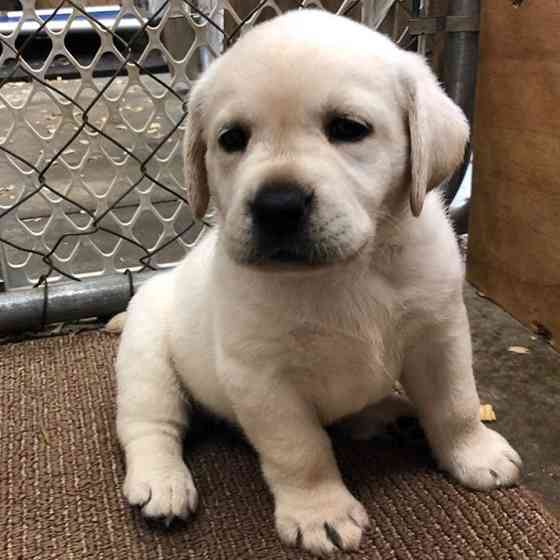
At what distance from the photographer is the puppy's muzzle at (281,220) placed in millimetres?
1306

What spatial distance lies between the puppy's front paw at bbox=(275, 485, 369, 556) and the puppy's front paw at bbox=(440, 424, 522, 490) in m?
0.28

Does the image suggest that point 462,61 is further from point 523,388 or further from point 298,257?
point 298,257

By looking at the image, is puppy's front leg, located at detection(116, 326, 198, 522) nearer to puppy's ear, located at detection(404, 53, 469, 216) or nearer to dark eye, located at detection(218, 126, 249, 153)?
dark eye, located at detection(218, 126, 249, 153)

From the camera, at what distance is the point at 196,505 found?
1747 mm

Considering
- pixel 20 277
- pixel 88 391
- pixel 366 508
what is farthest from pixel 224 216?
pixel 20 277

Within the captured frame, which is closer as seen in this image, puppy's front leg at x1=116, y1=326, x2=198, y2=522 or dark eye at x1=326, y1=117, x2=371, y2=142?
dark eye at x1=326, y1=117, x2=371, y2=142

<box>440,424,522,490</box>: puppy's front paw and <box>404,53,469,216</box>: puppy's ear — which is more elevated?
<box>404,53,469,216</box>: puppy's ear

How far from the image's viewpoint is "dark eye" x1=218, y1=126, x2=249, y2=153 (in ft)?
4.82

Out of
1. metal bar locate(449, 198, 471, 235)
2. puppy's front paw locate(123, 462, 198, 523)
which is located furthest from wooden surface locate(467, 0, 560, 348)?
puppy's front paw locate(123, 462, 198, 523)

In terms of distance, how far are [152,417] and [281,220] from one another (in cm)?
81

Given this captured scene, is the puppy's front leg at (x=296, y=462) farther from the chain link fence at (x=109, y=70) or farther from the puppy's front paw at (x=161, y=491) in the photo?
the chain link fence at (x=109, y=70)

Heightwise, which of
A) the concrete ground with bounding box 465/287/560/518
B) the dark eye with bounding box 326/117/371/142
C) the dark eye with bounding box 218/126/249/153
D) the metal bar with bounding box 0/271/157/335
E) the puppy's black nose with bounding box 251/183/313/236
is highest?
the dark eye with bounding box 326/117/371/142

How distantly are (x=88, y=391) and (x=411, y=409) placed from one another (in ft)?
3.35

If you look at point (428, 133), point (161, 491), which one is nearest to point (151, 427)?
point (161, 491)
